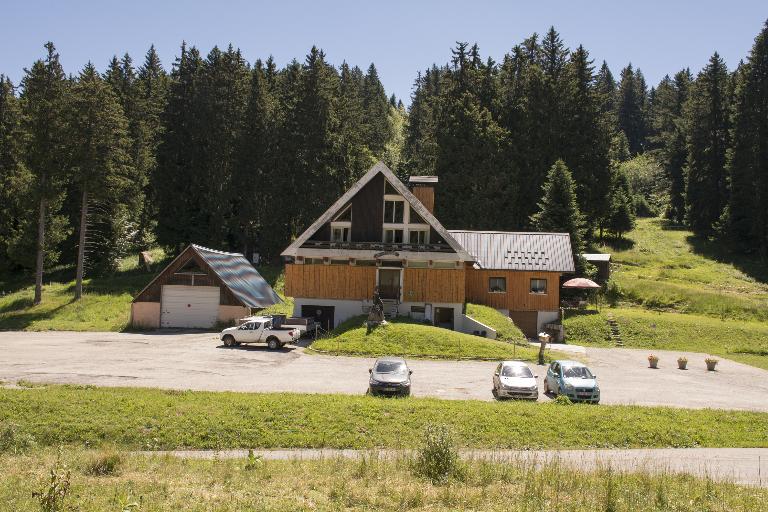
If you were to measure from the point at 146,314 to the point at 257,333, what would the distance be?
11.5 m

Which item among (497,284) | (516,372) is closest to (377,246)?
(497,284)

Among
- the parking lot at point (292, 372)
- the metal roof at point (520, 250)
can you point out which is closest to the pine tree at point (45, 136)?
the parking lot at point (292, 372)

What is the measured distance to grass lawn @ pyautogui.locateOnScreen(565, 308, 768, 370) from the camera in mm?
39750

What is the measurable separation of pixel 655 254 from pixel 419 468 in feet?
190

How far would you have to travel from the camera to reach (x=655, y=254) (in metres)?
65.2

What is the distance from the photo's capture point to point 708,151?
235ft

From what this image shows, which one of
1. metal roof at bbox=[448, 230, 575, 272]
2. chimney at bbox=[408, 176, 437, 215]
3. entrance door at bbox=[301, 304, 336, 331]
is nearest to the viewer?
entrance door at bbox=[301, 304, 336, 331]

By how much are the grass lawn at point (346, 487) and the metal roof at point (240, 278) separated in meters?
25.5

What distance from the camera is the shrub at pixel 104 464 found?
14.4 metres

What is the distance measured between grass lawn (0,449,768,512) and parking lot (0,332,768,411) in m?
7.82

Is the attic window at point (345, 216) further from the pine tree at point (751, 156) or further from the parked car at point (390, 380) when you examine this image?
the pine tree at point (751, 156)

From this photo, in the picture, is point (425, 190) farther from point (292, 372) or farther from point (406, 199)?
point (292, 372)

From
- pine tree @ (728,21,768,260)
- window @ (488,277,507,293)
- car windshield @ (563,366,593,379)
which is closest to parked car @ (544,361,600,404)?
car windshield @ (563,366,593,379)

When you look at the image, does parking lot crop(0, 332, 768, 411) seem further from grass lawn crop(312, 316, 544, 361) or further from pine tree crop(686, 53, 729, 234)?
pine tree crop(686, 53, 729, 234)
